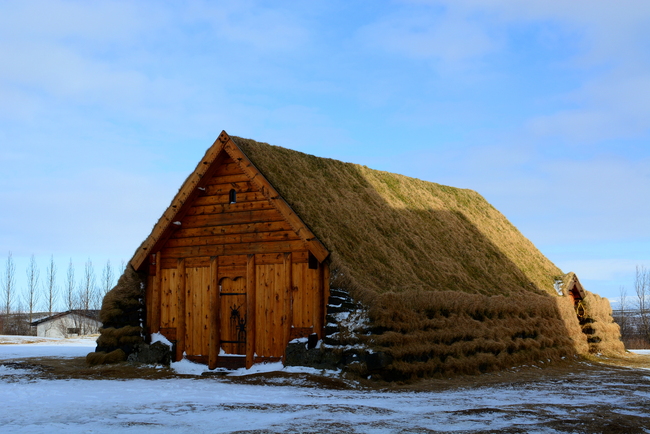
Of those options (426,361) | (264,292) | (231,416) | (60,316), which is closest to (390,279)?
(426,361)

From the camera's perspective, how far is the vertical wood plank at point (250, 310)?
1666cm

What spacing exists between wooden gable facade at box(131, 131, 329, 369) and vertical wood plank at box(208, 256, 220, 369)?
0.03 meters

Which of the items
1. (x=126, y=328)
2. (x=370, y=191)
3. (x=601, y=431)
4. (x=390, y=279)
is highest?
(x=370, y=191)

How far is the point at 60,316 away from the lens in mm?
58531

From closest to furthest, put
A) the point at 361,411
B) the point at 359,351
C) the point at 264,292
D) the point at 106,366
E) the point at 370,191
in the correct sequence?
the point at 361,411 → the point at 359,351 → the point at 264,292 → the point at 106,366 → the point at 370,191

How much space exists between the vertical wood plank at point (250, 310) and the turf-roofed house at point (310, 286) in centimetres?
3

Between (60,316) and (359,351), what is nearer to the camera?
(359,351)

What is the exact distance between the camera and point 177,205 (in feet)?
58.4

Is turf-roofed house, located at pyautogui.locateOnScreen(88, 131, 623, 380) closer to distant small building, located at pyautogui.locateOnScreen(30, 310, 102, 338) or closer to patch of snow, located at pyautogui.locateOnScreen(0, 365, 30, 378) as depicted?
patch of snow, located at pyautogui.locateOnScreen(0, 365, 30, 378)

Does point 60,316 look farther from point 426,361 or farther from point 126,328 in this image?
point 426,361

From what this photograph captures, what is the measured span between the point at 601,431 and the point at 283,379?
300 inches

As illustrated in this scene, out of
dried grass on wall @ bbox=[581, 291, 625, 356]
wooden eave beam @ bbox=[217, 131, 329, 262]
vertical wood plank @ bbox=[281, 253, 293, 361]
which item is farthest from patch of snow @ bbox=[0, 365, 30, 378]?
dried grass on wall @ bbox=[581, 291, 625, 356]

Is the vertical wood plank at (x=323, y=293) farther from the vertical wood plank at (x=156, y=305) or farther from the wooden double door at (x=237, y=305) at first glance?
the vertical wood plank at (x=156, y=305)

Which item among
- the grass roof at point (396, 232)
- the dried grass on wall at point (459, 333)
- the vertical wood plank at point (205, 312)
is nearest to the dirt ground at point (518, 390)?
the dried grass on wall at point (459, 333)
